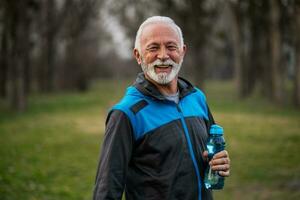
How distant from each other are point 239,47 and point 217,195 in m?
25.8

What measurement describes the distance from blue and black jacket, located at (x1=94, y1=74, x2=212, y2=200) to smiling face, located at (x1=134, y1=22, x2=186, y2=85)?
0.34 ft

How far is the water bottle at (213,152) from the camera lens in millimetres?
3021

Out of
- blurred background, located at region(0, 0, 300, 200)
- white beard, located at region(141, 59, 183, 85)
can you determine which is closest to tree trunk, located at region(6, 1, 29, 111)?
blurred background, located at region(0, 0, 300, 200)

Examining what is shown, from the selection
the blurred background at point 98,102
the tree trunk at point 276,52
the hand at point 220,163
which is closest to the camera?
the hand at point 220,163

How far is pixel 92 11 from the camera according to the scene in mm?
40344

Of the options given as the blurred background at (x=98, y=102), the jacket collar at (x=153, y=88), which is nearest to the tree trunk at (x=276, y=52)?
the blurred background at (x=98, y=102)

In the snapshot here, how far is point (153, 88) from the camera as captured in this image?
3086mm

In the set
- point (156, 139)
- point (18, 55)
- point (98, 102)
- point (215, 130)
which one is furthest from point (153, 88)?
point (98, 102)

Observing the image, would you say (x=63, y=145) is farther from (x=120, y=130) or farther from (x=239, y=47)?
(x=239, y=47)

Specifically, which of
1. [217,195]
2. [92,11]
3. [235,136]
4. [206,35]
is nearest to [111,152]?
[217,195]

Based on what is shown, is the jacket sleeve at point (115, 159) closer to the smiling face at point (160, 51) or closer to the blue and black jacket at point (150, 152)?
the blue and black jacket at point (150, 152)

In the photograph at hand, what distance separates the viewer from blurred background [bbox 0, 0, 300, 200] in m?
9.25

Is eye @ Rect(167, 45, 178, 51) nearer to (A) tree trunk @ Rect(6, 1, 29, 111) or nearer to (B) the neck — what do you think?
(B) the neck

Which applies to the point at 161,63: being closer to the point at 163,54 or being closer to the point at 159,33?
the point at 163,54
